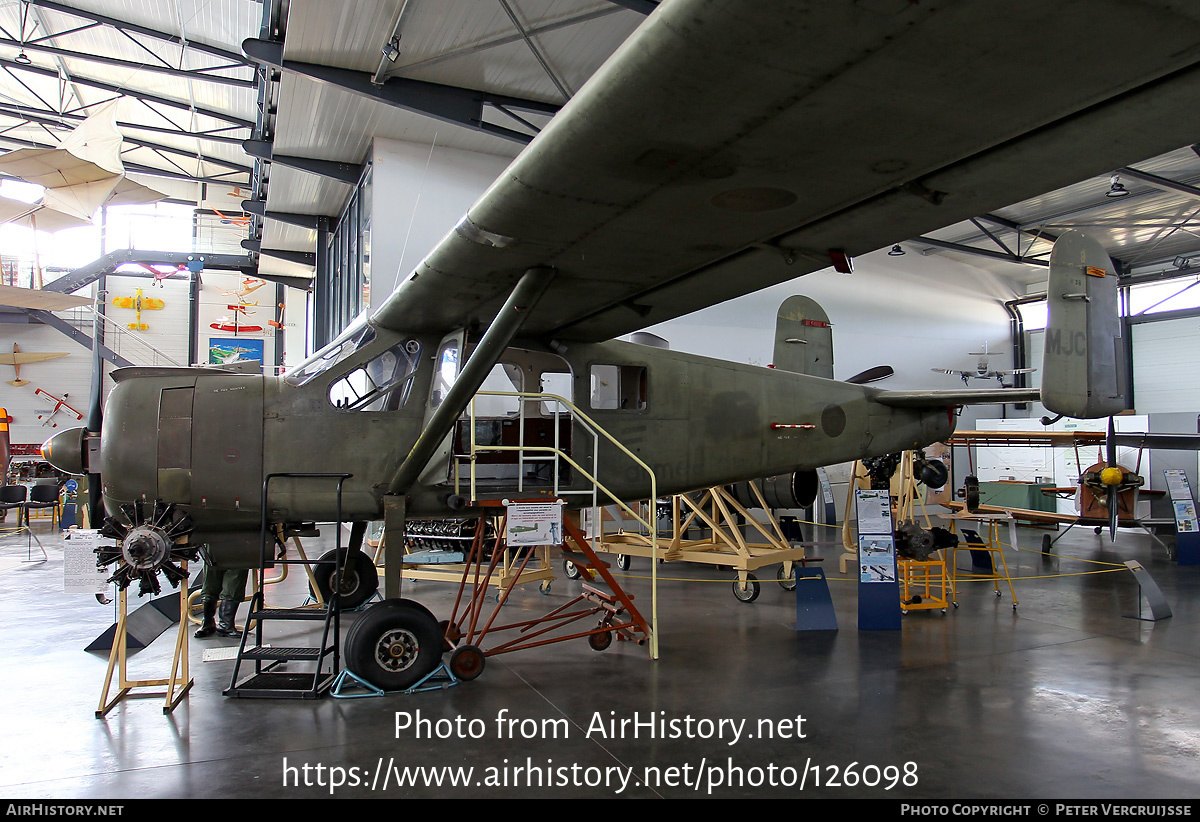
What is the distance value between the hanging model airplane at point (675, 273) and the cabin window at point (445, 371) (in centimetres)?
2

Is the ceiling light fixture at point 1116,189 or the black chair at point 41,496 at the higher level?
the ceiling light fixture at point 1116,189

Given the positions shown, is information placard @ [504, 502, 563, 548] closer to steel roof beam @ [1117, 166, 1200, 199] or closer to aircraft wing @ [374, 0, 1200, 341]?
aircraft wing @ [374, 0, 1200, 341]

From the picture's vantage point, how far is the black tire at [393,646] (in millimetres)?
5410

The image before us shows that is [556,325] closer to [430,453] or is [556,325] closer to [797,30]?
[430,453]

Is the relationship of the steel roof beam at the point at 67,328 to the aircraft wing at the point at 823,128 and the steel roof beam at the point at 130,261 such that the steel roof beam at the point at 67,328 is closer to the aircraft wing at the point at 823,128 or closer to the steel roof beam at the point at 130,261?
the steel roof beam at the point at 130,261

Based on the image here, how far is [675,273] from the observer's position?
472 cm

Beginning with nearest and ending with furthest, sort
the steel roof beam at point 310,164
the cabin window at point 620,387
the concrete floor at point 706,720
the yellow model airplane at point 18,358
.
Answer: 1. the concrete floor at point 706,720
2. the cabin window at point 620,387
3. the steel roof beam at point 310,164
4. the yellow model airplane at point 18,358

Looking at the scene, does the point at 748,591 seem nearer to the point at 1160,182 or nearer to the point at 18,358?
the point at 1160,182

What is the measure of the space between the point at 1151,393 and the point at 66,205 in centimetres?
3935

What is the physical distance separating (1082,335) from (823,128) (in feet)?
16.3

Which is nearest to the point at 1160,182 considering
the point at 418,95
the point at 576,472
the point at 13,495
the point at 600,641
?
the point at 418,95

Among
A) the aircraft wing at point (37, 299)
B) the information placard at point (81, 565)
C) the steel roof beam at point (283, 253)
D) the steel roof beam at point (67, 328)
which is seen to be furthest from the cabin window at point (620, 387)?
the aircraft wing at point (37, 299)
